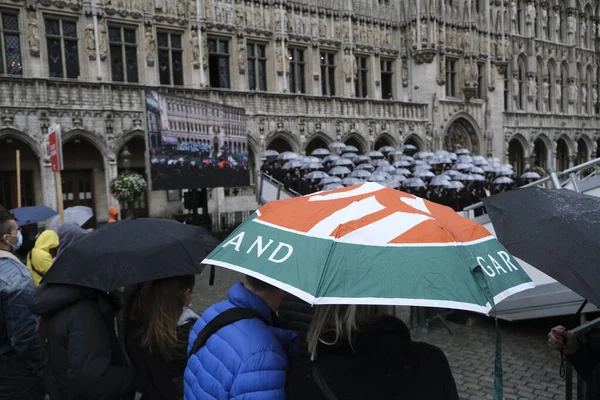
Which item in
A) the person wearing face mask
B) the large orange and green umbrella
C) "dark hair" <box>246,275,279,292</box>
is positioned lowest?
the person wearing face mask

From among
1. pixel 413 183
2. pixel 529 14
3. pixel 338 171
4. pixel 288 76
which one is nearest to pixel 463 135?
pixel 529 14

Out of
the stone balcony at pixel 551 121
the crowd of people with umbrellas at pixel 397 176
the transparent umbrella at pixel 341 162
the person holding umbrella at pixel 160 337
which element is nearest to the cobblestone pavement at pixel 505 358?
the person holding umbrella at pixel 160 337

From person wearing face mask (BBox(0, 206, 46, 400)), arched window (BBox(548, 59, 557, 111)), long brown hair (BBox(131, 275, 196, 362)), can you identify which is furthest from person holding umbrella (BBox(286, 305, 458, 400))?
arched window (BBox(548, 59, 557, 111))

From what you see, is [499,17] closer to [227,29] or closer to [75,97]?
[227,29]

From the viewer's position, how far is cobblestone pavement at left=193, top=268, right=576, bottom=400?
4980 millimetres

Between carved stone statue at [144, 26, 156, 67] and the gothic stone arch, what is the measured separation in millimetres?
16032

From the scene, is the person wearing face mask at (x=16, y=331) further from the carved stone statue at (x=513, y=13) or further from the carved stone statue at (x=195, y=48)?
the carved stone statue at (x=513, y=13)

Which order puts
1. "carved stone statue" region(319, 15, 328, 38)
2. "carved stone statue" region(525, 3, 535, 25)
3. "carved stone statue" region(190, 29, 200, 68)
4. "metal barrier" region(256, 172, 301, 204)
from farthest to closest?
"carved stone statue" region(525, 3, 535, 25), "carved stone statue" region(319, 15, 328, 38), "carved stone statue" region(190, 29, 200, 68), "metal barrier" region(256, 172, 301, 204)

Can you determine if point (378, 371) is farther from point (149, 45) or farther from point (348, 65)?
point (348, 65)

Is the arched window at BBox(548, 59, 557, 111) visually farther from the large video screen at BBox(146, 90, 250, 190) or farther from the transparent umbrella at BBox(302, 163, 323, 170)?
the large video screen at BBox(146, 90, 250, 190)

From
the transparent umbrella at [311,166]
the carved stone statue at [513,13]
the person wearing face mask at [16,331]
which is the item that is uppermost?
the carved stone statue at [513,13]

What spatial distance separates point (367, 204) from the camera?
2.13 m

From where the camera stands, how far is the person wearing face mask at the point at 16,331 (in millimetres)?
3045

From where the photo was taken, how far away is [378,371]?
1.71 meters
